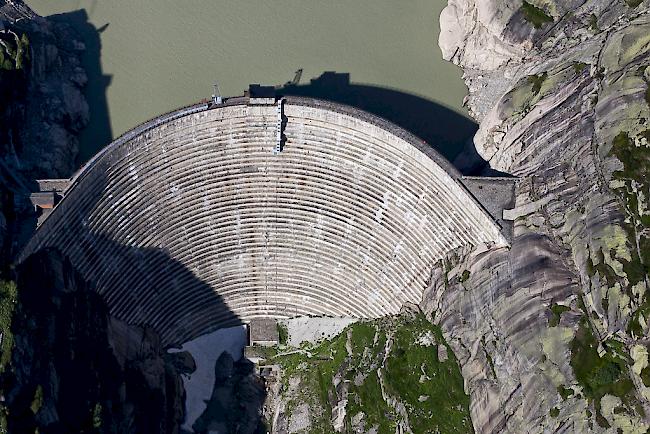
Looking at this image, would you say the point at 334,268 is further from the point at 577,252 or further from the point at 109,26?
the point at 109,26

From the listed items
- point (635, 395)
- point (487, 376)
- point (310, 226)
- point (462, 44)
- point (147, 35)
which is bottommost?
point (635, 395)

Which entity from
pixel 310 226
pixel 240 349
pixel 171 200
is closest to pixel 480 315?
pixel 310 226

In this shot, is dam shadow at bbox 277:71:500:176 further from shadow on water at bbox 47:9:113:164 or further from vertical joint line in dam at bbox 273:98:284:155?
shadow on water at bbox 47:9:113:164

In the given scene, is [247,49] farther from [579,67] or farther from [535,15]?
[579,67]

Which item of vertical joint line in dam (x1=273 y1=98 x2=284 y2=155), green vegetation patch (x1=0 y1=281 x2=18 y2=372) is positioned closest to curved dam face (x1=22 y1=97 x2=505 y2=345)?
vertical joint line in dam (x1=273 y1=98 x2=284 y2=155)

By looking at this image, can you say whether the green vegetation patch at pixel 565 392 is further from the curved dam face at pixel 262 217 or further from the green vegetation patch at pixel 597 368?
the curved dam face at pixel 262 217

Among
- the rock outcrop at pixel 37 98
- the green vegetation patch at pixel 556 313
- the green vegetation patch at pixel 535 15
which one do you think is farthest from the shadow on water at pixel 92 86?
the green vegetation patch at pixel 556 313
